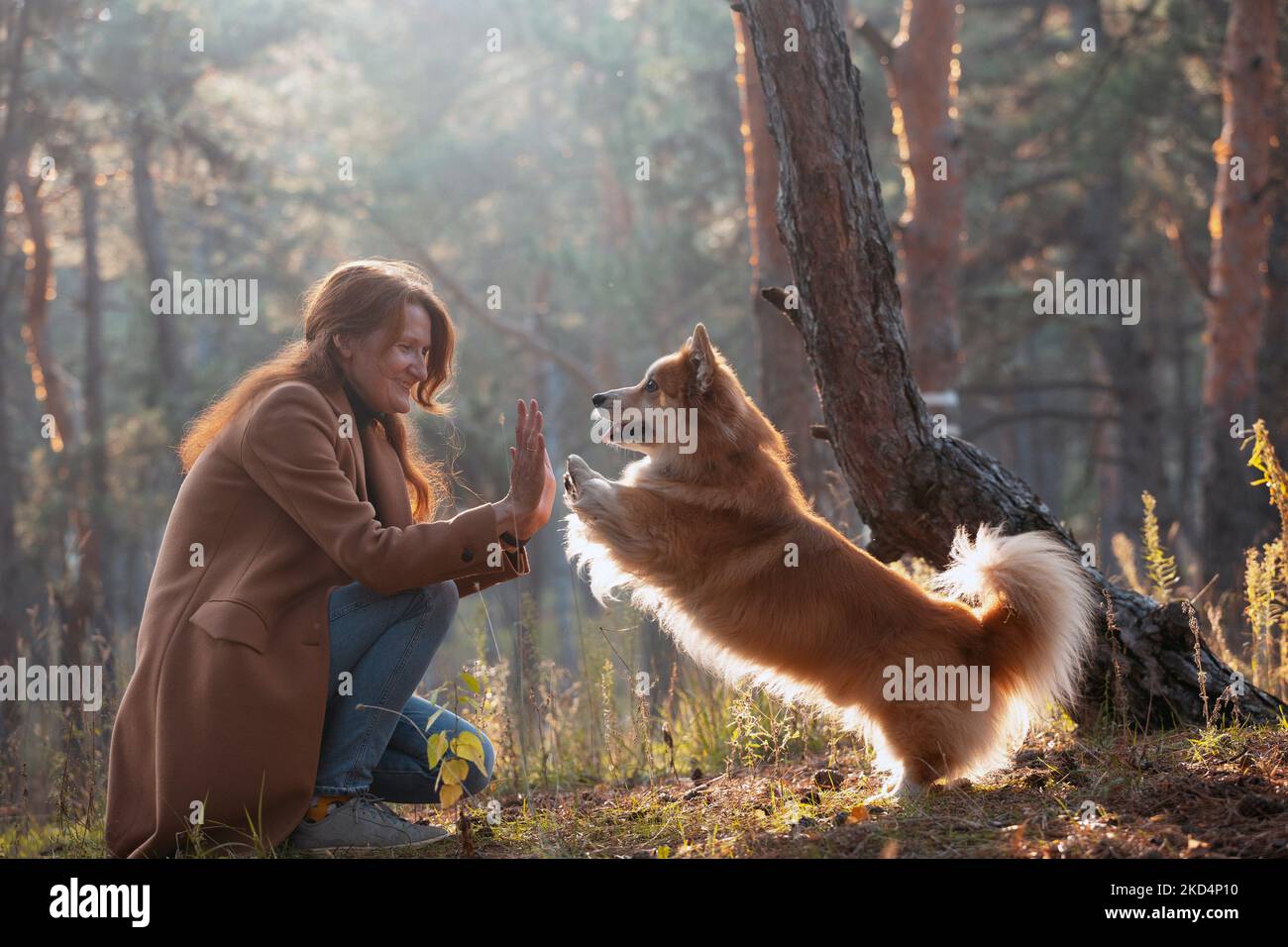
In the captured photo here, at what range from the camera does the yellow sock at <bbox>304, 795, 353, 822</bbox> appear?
3.31 meters

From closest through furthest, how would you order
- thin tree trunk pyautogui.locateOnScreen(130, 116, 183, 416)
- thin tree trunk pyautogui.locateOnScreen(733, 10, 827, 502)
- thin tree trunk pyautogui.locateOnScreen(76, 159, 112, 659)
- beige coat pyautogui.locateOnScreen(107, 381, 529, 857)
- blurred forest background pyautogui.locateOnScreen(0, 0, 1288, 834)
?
beige coat pyautogui.locateOnScreen(107, 381, 529, 857) → thin tree trunk pyautogui.locateOnScreen(733, 10, 827, 502) → blurred forest background pyautogui.locateOnScreen(0, 0, 1288, 834) → thin tree trunk pyautogui.locateOnScreen(76, 159, 112, 659) → thin tree trunk pyautogui.locateOnScreen(130, 116, 183, 416)

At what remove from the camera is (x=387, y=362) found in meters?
3.54

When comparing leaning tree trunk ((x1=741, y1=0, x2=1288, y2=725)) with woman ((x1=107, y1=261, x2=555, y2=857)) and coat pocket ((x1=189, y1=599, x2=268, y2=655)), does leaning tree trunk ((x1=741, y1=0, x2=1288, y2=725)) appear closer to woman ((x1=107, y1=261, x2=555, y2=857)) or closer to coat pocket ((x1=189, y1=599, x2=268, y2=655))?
woman ((x1=107, y1=261, x2=555, y2=857))

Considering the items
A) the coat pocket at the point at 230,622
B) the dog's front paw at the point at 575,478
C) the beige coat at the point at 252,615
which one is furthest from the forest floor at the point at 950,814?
the dog's front paw at the point at 575,478

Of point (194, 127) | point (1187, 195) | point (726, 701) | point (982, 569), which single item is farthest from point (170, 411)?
point (1187, 195)

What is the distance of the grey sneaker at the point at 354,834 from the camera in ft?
10.6

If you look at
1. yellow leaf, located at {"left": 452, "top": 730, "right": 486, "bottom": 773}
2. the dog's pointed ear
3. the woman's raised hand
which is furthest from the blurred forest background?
the dog's pointed ear

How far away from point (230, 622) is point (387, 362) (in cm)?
99

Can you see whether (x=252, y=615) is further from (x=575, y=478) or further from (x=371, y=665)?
(x=575, y=478)

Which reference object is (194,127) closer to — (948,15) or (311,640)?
(948,15)
